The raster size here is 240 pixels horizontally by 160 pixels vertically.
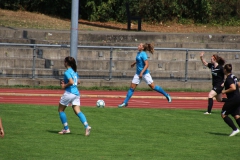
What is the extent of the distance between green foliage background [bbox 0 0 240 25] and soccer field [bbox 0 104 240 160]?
19.6 metres

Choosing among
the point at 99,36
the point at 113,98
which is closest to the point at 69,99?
the point at 113,98

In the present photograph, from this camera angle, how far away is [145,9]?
38.0m

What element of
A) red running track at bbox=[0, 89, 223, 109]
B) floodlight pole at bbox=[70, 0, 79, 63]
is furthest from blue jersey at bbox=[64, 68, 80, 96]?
floodlight pole at bbox=[70, 0, 79, 63]

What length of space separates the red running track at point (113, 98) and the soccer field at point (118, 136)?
2.15 metres

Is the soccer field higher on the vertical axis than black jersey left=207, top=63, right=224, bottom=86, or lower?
lower

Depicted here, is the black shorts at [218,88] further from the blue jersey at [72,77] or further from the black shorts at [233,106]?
the blue jersey at [72,77]

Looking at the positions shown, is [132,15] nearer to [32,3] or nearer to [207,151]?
[32,3]

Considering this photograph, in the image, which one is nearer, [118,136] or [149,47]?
[118,136]

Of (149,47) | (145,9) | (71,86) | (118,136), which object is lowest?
(118,136)

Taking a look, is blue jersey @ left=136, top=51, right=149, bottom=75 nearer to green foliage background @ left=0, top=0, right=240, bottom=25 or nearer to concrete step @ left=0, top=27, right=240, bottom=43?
concrete step @ left=0, top=27, right=240, bottom=43

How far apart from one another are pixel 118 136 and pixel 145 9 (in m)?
24.7

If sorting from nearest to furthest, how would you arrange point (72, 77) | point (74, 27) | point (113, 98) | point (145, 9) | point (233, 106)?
point (72, 77) < point (233, 106) < point (74, 27) < point (113, 98) < point (145, 9)

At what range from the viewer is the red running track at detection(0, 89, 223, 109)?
2119cm

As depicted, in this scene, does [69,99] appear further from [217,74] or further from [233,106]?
[217,74]
